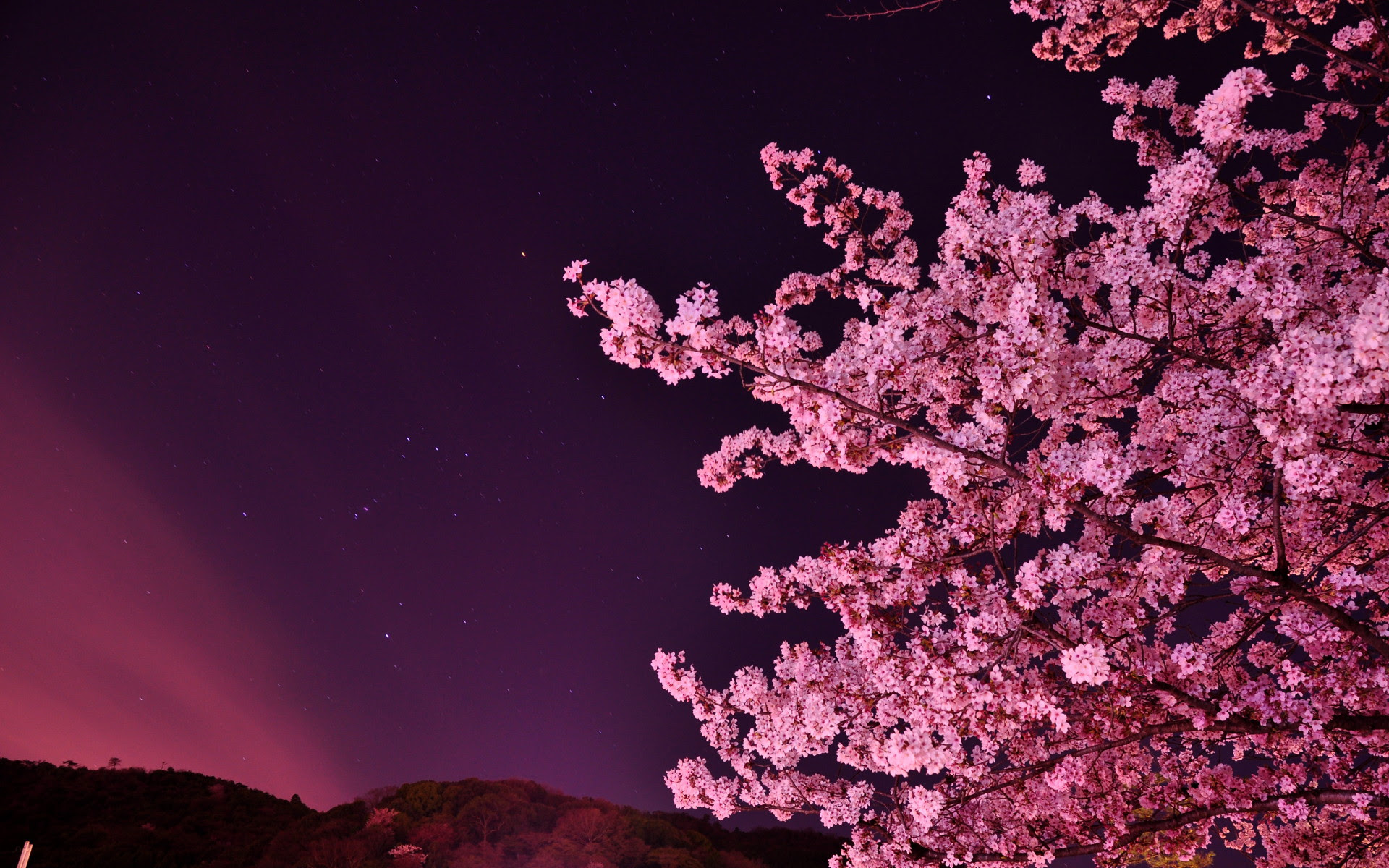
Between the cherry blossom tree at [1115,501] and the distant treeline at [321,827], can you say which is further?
the distant treeline at [321,827]

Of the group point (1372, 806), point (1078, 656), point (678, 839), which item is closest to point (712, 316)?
point (1078, 656)

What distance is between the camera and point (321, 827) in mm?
16047

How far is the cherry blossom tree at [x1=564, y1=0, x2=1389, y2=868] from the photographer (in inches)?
156

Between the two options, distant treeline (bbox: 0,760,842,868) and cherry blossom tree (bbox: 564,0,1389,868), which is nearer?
cherry blossom tree (bbox: 564,0,1389,868)

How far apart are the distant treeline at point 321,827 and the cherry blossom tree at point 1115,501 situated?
12175mm

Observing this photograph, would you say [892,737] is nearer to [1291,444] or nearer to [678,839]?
[1291,444]

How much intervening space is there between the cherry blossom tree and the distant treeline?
479 inches

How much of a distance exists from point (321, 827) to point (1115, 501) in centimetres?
1971

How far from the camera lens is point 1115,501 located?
14.3 ft

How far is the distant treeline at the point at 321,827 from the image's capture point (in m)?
14.8

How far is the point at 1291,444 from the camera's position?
10.8 ft

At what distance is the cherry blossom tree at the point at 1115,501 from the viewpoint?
396 cm

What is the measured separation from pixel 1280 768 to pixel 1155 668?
1762 mm

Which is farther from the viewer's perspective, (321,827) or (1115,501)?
(321,827)
